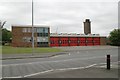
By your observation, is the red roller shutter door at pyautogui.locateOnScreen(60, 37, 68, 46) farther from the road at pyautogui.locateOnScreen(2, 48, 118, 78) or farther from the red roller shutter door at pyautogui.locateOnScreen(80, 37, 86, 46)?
the road at pyautogui.locateOnScreen(2, 48, 118, 78)

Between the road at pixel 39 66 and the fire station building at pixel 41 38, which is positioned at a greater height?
the fire station building at pixel 41 38

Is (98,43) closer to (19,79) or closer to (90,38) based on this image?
(90,38)

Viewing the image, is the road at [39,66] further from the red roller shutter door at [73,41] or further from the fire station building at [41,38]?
the red roller shutter door at [73,41]

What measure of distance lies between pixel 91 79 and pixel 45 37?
5675cm

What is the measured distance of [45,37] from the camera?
65375 millimetres

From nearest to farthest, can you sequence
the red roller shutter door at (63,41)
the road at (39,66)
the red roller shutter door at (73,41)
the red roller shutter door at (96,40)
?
the road at (39,66), the red roller shutter door at (63,41), the red roller shutter door at (73,41), the red roller shutter door at (96,40)

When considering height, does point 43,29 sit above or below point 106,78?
above

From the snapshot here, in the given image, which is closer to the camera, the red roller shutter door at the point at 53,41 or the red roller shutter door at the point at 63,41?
the red roller shutter door at the point at 53,41

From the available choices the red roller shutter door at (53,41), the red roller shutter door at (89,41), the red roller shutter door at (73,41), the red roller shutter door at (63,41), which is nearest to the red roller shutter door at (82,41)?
the red roller shutter door at (89,41)

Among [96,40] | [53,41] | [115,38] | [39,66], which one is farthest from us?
[96,40]

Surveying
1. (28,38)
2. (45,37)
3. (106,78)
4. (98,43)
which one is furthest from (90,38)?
(106,78)

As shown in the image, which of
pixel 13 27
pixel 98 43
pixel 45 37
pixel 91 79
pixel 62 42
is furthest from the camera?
pixel 98 43

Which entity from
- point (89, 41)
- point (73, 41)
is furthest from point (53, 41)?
point (89, 41)

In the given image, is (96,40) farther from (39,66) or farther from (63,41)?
(39,66)
